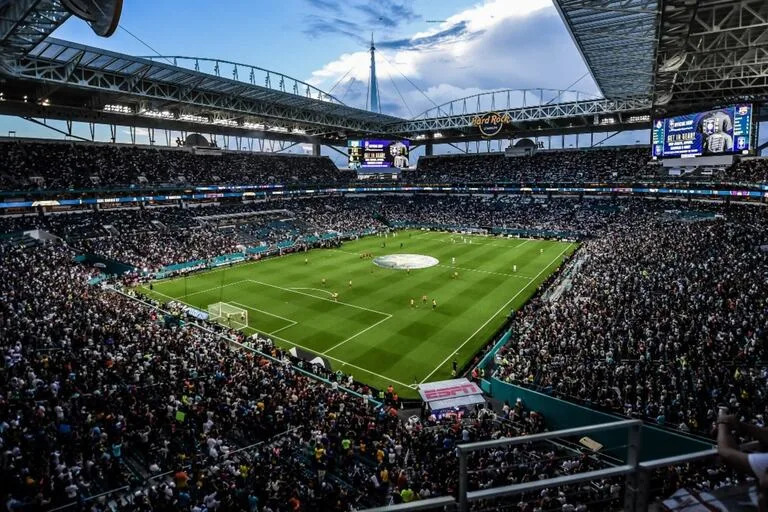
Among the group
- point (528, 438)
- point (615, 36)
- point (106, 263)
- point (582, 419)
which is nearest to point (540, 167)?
point (615, 36)

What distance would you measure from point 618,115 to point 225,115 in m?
55.0

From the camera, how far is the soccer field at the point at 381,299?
82.8ft

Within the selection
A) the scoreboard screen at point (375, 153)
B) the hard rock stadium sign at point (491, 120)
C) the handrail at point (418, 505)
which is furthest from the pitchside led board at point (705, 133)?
the handrail at point (418, 505)

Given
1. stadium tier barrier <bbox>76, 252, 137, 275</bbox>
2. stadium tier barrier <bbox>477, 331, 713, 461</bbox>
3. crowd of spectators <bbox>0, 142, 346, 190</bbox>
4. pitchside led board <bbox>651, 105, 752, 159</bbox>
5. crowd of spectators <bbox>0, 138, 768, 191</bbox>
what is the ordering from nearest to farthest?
stadium tier barrier <bbox>477, 331, 713, 461</bbox>, pitchside led board <bbox>651, 105, 752, 159</bbox>, stadium tier barrier <bbox>76, 252, 137, 275</bbox>, crowd of spectators <bbox>0, 142, 346, 190</bbox>, crowd of spectators <bbox>0, 138, 768, 191</bbox>

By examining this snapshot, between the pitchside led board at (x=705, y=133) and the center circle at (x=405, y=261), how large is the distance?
25.5 meters

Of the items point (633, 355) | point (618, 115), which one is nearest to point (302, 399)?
point (633, 355)

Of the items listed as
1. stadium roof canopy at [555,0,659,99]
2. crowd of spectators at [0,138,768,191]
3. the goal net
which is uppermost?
stadium roof canopy at [555,0,659,99]

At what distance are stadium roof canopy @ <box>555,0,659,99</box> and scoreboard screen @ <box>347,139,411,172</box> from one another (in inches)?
1680

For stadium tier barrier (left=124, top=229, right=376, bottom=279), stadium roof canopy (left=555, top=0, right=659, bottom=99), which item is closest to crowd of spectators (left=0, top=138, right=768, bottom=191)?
stadium tier barrier (left=124, top=229, right=376, bottom=279)

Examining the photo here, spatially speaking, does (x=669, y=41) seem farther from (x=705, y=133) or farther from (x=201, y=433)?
(x=705, y=133)

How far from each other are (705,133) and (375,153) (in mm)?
47481

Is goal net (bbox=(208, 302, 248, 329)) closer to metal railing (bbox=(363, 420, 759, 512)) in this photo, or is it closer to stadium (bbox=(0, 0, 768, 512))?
stadium (bbox=(0, 0, 768, 512))

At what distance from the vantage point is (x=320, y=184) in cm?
8231

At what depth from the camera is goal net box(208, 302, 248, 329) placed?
2919 centimetres
